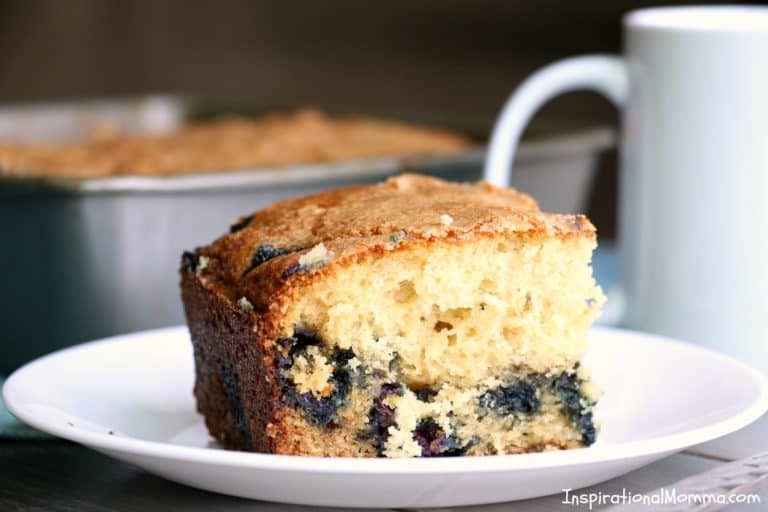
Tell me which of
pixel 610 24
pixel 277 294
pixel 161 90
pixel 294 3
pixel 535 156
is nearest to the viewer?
pixel 277 294

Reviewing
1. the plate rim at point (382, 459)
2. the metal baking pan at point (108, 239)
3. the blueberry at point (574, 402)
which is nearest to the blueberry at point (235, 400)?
the plate rim at point (382, 459)

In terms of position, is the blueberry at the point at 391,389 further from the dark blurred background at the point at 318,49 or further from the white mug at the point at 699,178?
the dark blurred background at the point at 318,49

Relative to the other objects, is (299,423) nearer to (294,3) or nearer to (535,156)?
(535,156)

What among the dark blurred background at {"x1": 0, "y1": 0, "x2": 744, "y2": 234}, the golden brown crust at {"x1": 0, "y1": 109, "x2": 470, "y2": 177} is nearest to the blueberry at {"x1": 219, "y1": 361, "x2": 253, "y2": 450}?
the golden brown crust at {"x1": 0, "y1": 109, "x2": 470, "y2": 177}

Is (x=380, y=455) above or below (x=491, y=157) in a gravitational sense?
below

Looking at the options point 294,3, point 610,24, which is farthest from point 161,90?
point 610,24

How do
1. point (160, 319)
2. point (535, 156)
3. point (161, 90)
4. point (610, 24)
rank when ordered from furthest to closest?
1. point (161, 90)
2. point (610, 24)
3. point (535, 156)
4. point (160, 319)

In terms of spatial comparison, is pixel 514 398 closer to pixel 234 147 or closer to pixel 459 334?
pixel 459 334
